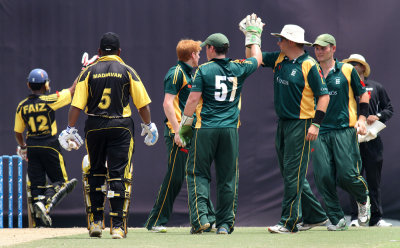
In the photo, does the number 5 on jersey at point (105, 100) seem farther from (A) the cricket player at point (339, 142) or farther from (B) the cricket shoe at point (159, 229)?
(A) the cricket player at point (339, 142)

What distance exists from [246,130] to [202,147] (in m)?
3.03

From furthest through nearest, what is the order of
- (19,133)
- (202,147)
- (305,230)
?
(19,133)
(305,230)
(202,147)

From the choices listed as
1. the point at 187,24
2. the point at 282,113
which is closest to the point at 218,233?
the point at 282,113

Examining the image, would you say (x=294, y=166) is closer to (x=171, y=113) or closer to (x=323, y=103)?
(x=323, y=103)

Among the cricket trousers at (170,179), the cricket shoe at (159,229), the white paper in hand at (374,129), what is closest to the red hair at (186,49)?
the cricket trousers at (170,179)

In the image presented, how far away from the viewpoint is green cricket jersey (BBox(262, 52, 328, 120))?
7.65 m

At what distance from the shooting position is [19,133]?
33.3 ft

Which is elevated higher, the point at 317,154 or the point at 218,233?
the point at 317,154

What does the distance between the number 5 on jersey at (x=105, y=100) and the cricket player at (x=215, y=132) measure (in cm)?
74

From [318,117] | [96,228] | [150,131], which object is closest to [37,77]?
[150,131]

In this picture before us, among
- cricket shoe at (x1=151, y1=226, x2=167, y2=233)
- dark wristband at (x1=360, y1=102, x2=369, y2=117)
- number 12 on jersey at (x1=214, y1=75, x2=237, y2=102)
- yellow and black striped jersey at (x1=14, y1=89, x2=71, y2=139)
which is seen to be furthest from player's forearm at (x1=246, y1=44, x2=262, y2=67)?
yellow and black striped jersey at (x1=14, y1=89, x2=71, y2=139)

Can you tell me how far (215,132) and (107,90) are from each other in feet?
3.53

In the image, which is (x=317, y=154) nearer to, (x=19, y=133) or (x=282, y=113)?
(x=282, y=113)

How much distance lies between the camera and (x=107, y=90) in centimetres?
739
